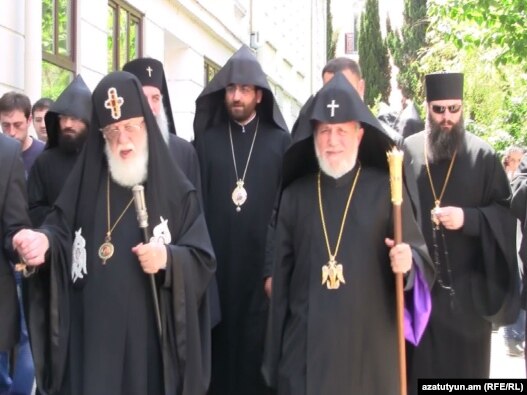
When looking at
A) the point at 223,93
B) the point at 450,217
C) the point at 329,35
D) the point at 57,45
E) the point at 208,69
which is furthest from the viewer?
the point at 329,35

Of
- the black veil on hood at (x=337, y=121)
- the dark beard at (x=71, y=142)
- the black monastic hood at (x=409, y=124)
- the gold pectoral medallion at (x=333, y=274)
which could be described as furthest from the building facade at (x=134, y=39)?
the gold pectoral medallion at (x=333, y=274)

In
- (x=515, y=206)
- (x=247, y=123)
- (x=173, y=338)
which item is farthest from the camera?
(x=247, y=123)

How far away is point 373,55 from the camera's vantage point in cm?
4872

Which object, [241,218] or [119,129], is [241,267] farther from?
[119,129]

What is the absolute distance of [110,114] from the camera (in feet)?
14.1

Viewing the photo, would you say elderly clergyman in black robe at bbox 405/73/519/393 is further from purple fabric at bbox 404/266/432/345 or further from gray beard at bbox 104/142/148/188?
gray beard at bbox 104/142/148/188

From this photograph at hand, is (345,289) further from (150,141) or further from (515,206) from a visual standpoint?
(515,206)

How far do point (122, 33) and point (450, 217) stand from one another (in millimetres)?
7292

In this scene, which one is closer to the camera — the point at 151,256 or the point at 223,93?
the point at 151,256

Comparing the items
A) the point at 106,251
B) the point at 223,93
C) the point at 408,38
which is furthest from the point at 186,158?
the point at 408,38

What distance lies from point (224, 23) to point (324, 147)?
12.5 metres

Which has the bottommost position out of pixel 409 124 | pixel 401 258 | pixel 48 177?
pixel 401 258

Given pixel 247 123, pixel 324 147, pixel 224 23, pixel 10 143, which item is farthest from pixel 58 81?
pixel 224 23

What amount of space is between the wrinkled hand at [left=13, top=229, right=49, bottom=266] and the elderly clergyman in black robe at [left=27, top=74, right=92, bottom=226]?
1.30 metres
